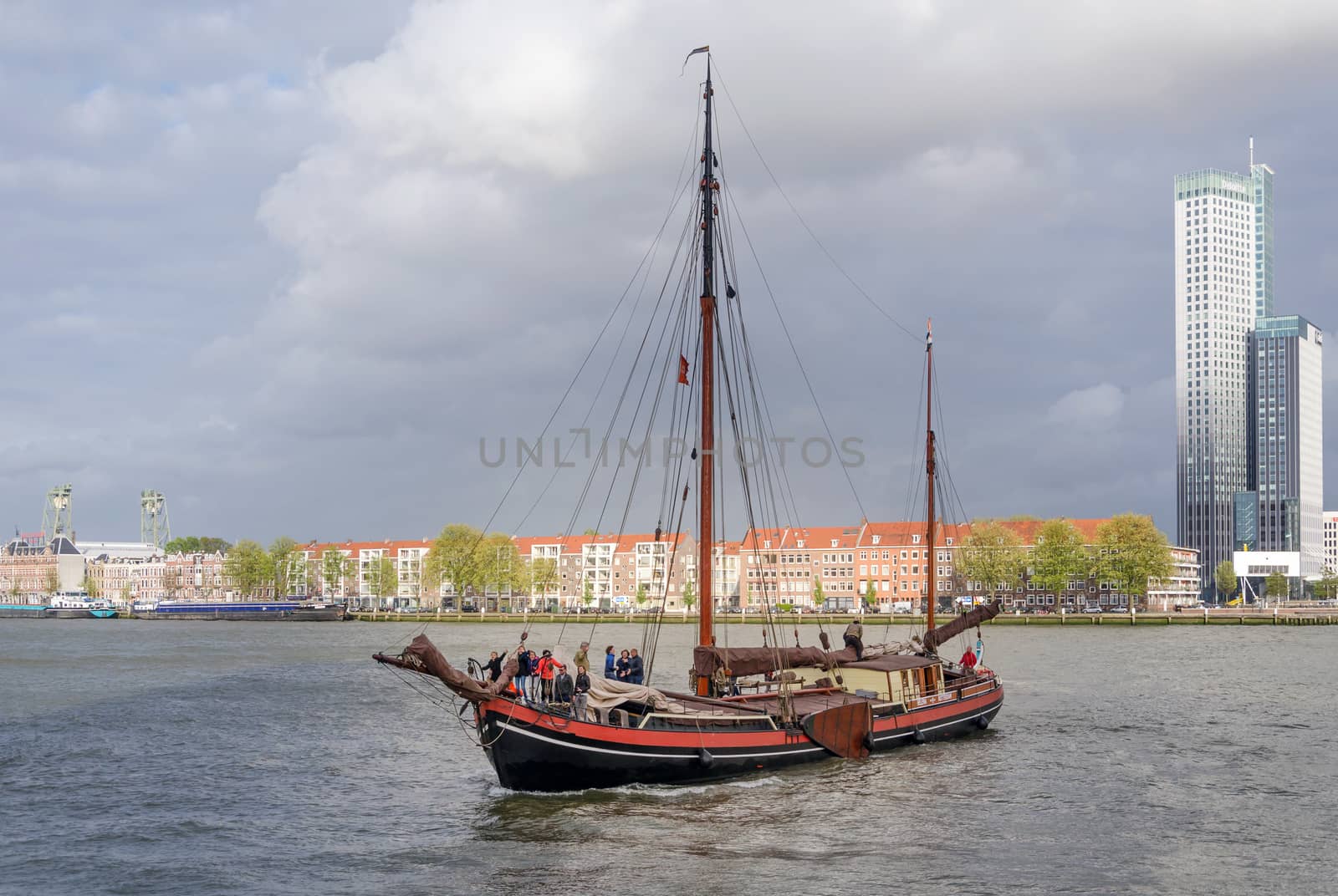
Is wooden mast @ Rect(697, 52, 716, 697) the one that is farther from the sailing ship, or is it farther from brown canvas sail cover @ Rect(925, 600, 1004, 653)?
brown canvas sail cover @ Rect(925, 600, 1004, 653)

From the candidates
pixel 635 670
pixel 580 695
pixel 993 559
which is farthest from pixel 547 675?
pixel 993 559

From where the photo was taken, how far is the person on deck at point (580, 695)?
33469 mm

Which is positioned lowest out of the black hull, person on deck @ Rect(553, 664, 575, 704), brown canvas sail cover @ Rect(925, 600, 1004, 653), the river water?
the river water

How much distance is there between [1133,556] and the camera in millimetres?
164375

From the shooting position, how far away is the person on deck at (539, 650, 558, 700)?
34.1m

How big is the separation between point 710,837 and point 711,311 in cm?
1846

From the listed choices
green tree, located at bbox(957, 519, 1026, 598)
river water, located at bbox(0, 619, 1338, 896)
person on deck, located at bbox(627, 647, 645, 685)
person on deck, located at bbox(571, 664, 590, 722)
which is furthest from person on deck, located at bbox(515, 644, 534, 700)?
green tree, located at bbox(957, 519, 1026, 598)

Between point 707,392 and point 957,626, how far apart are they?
25536 millimetres

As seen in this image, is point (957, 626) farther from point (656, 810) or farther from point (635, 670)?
point (656, 810)

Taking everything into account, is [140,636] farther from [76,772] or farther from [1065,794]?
[1065,794]

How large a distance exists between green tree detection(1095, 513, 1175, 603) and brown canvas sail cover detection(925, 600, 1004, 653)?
112 meters

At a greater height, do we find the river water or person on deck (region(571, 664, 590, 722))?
person on deck (region(571, 664, 590, 722))

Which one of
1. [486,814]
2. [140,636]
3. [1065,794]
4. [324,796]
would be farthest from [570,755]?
[140,636]

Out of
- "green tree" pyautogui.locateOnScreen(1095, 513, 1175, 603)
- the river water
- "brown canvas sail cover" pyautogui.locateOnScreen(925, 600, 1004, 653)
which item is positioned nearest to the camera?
the river water
